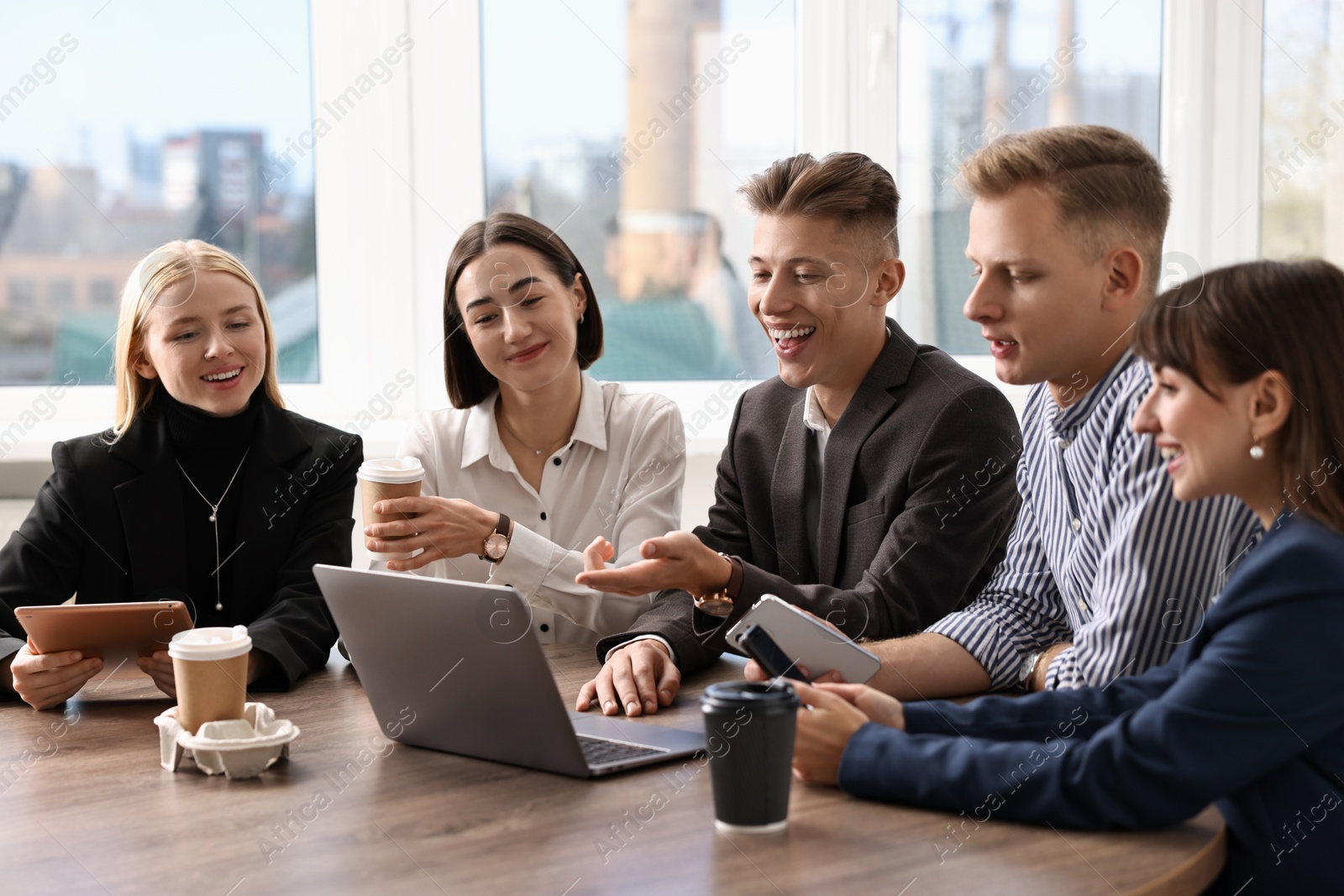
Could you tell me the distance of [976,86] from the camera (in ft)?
12.5

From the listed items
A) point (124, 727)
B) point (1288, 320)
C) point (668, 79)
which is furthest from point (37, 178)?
point (1288, 320)

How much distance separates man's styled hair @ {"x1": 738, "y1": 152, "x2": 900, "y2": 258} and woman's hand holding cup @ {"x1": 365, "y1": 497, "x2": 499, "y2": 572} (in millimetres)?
762

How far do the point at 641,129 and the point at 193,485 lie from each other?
6.72ft

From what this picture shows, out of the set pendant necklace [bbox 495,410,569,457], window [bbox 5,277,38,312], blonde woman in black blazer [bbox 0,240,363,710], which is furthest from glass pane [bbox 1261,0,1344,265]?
window [bbox 5,277,38,312]

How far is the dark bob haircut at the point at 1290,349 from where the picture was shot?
4.03 ft

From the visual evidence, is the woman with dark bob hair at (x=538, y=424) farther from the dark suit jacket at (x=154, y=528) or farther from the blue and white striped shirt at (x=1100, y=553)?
the blue and white striped shirt at (x=1100, y=553)

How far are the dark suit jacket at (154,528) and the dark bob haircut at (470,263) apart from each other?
41 centimetres

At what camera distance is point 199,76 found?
3604 mm

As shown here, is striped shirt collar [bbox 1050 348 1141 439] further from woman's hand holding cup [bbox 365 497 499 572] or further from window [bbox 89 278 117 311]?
window [bbox 89 278 117 311]

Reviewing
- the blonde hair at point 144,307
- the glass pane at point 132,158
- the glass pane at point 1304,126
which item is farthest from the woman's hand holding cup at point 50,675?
Result: the glass pane at point 1304,126

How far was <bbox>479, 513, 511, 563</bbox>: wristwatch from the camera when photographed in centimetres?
205

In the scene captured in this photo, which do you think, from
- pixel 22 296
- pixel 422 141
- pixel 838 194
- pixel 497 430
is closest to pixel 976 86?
pixel 422 141

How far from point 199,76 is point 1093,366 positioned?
2.92 meters

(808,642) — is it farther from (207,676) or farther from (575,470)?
(575,470)
